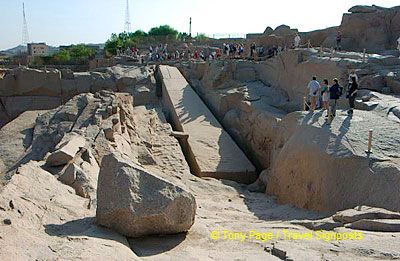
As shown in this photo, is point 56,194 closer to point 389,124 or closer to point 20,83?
point 389,124

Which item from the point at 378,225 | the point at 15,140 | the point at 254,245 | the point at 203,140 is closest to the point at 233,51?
the point at 203,140

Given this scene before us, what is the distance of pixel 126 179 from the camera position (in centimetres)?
398

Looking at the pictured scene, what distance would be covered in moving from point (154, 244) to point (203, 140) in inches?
303

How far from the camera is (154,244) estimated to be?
3.90m

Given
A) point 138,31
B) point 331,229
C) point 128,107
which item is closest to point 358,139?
point 331,229

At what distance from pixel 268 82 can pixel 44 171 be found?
1124 centimetres

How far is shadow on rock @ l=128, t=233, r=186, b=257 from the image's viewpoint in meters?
3.73

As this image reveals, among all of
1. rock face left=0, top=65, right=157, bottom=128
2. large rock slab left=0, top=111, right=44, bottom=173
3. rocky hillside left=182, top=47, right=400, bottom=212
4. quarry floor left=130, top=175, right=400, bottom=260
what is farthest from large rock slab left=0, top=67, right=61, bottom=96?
quarry floor left=130, top=175, right=400, bottom=260

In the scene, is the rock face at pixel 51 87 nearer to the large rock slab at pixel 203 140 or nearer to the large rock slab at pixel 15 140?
the large rock slab at pixel 203 140

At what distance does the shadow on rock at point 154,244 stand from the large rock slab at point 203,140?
5.56 m

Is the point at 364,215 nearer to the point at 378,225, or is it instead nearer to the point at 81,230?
the point at 378,225

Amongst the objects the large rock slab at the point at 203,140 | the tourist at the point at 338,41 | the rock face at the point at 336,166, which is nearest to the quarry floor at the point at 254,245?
the rock face at the point at 336,166

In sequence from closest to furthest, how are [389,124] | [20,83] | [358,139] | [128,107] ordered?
[358,139] < [389,124] < [128,107] < [20,83]

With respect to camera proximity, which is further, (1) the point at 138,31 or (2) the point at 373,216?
(1) the point at 138,31
